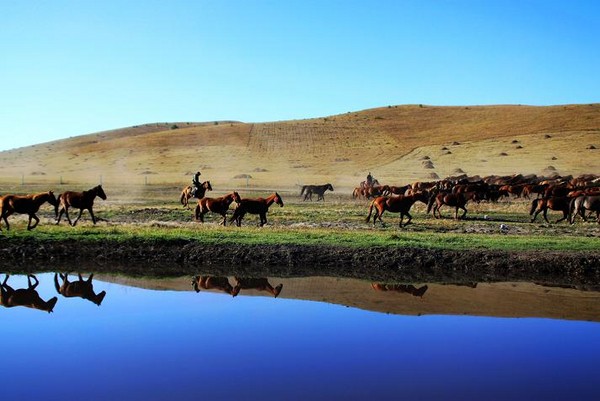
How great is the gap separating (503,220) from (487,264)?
10.4 meters

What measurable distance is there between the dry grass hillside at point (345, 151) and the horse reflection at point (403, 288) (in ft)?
120

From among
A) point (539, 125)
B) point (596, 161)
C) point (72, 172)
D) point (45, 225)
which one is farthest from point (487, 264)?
point (539, 125)

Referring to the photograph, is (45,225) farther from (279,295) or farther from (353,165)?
(353,165)

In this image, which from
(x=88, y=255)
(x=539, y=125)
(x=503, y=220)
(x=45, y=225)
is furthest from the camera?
(x=539, y=125)

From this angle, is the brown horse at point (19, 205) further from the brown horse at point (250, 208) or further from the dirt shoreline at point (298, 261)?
the brown horse at point (250, 208)

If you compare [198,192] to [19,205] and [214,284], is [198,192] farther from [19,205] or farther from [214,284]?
[214,284]

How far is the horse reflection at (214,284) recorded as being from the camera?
1539 cm

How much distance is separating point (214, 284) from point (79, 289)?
305cm

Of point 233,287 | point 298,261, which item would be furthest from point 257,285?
point 298,261

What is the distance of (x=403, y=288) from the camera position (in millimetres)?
15547

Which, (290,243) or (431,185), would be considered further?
(431,185)

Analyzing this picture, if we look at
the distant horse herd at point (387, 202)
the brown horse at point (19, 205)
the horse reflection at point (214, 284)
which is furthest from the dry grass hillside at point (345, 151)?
the horse reflection at point (214, 284)

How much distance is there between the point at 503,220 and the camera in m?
27.0

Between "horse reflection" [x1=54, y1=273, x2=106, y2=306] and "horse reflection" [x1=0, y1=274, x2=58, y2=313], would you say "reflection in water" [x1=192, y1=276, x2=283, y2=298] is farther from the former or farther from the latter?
"horse reflection" [x1=0, y1=274, x2=58, y2=313]
